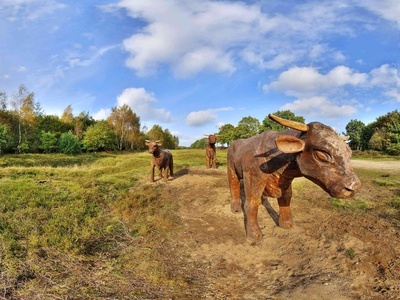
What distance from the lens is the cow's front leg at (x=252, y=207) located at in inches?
239

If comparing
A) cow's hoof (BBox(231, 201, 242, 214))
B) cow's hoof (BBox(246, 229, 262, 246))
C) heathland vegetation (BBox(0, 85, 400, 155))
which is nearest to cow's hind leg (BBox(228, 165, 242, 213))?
cow's hoof (BBox(231, 201, 242, 214))

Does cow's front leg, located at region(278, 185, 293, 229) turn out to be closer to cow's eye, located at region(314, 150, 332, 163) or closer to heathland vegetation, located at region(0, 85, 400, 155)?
cow's eye, located at region(314, 150, 332, 163)

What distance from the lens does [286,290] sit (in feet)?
13.9

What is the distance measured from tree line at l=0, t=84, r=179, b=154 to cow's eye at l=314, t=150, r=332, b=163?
33.5 metres

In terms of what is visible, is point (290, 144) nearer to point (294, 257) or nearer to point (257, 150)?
point (257, 150)

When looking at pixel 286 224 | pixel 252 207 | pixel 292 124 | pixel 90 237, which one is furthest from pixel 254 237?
pixel 90 237

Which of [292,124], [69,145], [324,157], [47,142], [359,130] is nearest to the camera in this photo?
[324,157]

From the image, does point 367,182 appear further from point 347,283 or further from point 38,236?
point 38,236

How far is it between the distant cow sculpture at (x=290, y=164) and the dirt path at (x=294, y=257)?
2.02 feet

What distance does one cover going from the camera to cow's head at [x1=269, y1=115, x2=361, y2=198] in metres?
4.32

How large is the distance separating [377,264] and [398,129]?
41.0 metres

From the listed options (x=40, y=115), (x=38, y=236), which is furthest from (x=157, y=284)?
(x=40, y=115)

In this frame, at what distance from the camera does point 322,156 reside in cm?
451

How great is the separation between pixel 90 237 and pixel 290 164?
15.6ft
